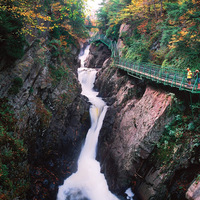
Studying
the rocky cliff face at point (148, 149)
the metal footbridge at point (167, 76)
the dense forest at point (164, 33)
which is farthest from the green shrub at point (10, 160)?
the dense forest at point (164, 33)

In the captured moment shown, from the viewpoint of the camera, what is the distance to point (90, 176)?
14.7 m

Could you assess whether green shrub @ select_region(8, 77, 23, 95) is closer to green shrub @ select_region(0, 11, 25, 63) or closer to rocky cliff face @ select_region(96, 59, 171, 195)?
green shrub @ select_region(0, 11, 25, 63)

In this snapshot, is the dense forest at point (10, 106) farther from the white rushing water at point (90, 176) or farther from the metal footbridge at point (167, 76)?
the metal footbridge at point (167, 76)

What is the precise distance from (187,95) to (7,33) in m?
12.1

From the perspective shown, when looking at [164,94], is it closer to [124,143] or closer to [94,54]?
[124,143]

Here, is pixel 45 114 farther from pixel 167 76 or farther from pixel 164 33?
pixel 164 33

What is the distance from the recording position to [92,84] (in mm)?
27359

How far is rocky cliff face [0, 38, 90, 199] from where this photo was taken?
32.8ft

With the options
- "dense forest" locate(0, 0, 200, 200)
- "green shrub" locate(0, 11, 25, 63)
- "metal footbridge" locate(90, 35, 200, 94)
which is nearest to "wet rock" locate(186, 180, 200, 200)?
"dense forest" locate(0, 0, 200, 200)

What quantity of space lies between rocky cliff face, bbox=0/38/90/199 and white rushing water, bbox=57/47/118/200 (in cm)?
80

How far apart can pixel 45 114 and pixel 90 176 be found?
7.77m

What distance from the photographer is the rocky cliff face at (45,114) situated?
999 cm

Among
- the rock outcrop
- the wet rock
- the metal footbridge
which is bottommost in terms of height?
the rock outcrop

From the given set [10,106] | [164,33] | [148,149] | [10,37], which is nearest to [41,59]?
[10,37]
